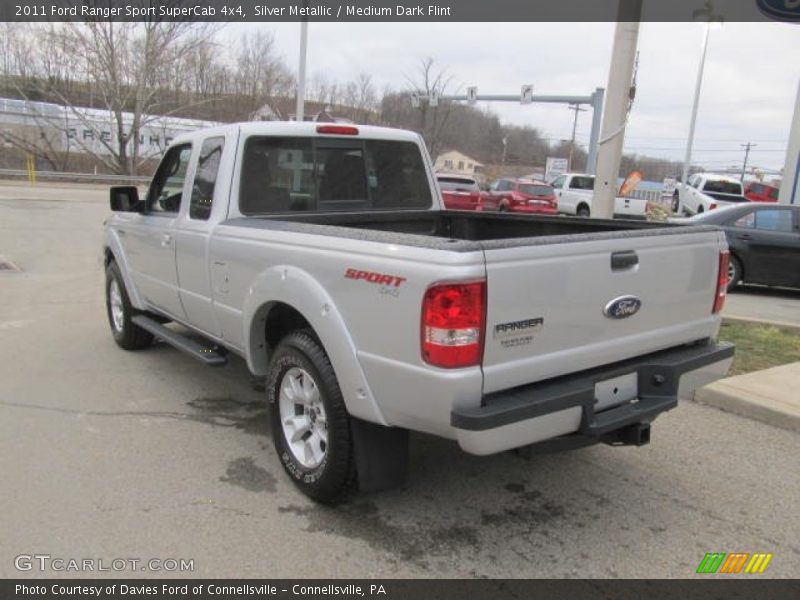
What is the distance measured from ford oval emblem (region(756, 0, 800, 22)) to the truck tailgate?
374 inches

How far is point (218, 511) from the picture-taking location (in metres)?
3.40

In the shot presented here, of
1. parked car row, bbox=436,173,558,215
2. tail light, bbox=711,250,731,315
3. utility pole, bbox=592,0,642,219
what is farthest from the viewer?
parked car row, bbox=436,173,558,215

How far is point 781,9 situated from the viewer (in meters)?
10.8

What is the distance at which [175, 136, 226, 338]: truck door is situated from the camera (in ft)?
14.3

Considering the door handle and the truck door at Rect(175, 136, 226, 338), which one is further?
the truck door at Rect(175, 136, 226, 338)

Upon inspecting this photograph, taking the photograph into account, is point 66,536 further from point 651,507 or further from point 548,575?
point 651,507

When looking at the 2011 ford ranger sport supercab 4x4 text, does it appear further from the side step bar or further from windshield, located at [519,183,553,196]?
windshield, located at [519,183,553,196]

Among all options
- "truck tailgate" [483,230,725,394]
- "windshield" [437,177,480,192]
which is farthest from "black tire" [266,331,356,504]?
"windshield" [437,177,480,192]

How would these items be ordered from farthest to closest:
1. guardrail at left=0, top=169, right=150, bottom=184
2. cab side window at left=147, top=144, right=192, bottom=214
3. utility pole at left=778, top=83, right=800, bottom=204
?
guardrail at left=0, top=169, right=150, bottom=184 < utility pole at left=778, top=83, right=800, bottom=204 < cab side window at left=147, top=144, right=192, bottom=214

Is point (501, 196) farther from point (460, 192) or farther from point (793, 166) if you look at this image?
point (793, 166)

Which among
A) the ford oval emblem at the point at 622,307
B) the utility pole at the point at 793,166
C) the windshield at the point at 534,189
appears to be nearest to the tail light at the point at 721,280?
the ford oval emblem at the point at 622,307

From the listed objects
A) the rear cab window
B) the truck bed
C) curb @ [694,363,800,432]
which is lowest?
curb @ [694,363,800,432]

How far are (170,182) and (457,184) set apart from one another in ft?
60.6

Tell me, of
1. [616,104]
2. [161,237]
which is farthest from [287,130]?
[616,104]
